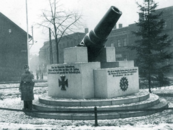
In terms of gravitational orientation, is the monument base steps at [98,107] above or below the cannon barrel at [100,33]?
below

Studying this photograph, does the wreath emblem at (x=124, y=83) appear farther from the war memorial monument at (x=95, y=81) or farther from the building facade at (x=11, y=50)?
the building facade at (x=11, y=50)

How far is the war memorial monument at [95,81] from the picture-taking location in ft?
27.6

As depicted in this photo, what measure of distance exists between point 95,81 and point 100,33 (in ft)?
6.28

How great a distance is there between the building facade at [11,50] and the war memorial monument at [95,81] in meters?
23.8

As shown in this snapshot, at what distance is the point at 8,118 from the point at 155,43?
10.8m

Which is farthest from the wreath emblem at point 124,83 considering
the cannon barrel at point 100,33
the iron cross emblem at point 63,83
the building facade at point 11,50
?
the building facade at point 11,50

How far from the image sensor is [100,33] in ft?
29.6

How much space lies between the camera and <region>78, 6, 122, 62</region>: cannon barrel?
8.32 meters

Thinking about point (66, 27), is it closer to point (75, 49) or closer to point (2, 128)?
point (75, 49)

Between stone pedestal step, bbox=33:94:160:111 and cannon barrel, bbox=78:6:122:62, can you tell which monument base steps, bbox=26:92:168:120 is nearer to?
stone pedestal step, bbox=33:94:160:111

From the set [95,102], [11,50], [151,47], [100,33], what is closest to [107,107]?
[95,102]

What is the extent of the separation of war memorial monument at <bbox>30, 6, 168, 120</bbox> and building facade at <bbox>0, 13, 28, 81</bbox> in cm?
2382

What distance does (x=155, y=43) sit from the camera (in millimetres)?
15680

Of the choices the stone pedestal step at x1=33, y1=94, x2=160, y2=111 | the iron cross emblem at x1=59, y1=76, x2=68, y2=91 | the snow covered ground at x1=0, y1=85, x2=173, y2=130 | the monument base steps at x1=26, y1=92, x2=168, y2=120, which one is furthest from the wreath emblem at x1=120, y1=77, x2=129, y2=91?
the iron cross emblem at x1=59, y1=76, x2=68, y2=91
